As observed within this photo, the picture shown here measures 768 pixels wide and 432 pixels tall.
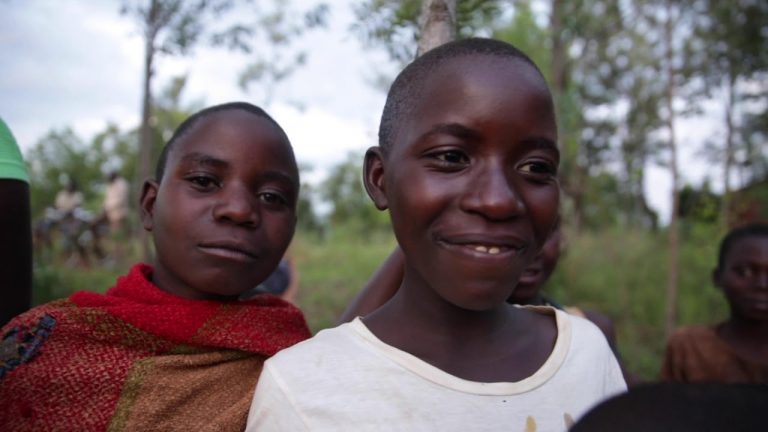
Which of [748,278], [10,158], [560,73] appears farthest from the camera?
[560,73]

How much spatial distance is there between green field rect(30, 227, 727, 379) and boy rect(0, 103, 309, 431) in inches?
199

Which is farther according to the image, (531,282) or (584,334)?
(531,282)

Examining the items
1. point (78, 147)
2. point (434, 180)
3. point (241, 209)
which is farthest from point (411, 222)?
point (78, 147)

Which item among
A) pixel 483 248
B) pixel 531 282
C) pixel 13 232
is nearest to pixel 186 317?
pixel 13 232

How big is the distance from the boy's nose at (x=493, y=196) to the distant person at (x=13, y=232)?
122 cm

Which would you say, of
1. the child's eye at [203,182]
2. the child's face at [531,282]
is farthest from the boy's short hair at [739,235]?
the child's eye at [203,182]

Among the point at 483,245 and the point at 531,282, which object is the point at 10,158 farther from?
the point at 531,282

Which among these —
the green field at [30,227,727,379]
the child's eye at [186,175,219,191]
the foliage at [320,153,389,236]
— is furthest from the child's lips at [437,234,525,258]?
the foliage at [320,153,389,236]

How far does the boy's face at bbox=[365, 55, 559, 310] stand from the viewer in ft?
3.81

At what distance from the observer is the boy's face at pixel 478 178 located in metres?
1.16

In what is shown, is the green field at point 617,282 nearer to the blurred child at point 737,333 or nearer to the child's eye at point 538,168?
the blurred child at point 737,333

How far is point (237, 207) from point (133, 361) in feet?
1.46

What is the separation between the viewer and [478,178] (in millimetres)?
1160

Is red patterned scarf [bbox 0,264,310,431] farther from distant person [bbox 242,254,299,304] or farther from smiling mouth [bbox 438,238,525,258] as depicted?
distant person [bbox 242,254,299,304]
